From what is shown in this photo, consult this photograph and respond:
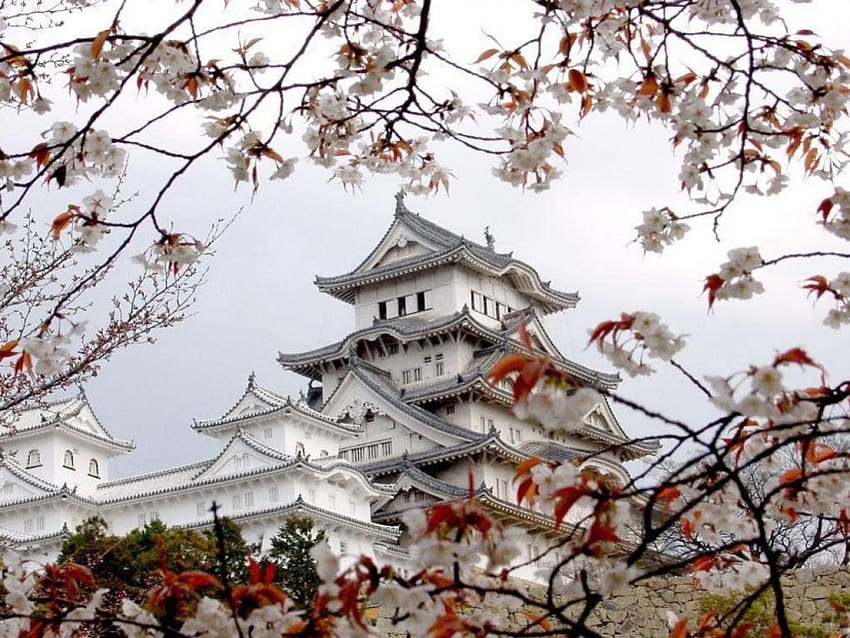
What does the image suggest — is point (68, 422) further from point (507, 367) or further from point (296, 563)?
point (507, 367)

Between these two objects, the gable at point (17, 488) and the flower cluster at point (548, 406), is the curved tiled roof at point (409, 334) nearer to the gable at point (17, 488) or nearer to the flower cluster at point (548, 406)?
the gable at point (17, 488)

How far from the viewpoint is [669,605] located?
12.3 m

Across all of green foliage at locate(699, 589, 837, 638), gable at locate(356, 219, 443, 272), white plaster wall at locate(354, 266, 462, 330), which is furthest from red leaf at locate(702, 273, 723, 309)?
gable at locate(356, 219, 443, 272)

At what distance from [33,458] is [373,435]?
939cm

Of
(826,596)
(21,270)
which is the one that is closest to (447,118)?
(21,270)

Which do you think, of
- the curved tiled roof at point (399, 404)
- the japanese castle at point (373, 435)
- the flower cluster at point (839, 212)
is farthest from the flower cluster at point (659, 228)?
the curved tiled roof at point (399, 404)

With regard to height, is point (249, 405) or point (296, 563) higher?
point (249, 405)

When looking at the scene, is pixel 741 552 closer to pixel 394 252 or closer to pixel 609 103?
pixel 609 103

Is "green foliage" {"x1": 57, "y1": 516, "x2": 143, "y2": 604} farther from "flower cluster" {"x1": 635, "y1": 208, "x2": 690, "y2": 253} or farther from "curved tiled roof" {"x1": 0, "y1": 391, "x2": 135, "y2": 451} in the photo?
"flower cluster" {"x1": 635, "y1": 208, "x2": 690, "y2": 253}

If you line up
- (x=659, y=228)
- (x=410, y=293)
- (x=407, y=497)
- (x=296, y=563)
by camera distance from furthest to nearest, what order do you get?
(x=410, y=293) → (x=407, y=497) → (x=296, y=563) → (x=659, y=228)

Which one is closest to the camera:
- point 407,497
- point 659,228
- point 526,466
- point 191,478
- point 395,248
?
point 526,466

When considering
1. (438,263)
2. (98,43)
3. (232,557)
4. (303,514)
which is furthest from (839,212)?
(438,263)

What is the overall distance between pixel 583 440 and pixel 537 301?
494 centimetres

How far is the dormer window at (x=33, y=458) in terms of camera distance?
32969 mm
